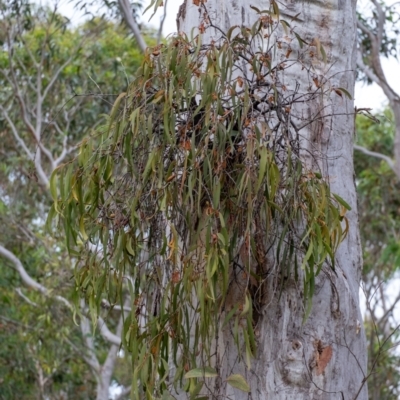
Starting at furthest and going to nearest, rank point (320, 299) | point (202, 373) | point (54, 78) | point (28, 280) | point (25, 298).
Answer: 1. point (25, 298)
2. point (54, 78)
3. point (28, 280)
4. point (320, 299)
5. point (202, 373)

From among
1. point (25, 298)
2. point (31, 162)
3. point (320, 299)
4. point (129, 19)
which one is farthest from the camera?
point (25, 298)

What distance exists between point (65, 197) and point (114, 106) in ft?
0.81

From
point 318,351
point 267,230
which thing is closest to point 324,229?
point 267,230

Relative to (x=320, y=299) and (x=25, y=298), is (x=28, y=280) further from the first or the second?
(x=320, y=299)

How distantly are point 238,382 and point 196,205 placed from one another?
419 millimetres

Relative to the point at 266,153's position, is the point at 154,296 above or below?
below

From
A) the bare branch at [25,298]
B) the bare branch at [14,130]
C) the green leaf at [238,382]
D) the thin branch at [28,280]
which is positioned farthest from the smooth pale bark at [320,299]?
the bare branch at [25,298]

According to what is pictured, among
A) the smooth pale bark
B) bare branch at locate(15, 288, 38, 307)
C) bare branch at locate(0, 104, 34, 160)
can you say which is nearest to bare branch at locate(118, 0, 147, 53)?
bare branch at locate(0, 104, 34, 160)

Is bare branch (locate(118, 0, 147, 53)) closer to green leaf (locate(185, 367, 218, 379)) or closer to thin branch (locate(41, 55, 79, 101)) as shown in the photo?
thin branch (locate(41, 55, 79, 101))

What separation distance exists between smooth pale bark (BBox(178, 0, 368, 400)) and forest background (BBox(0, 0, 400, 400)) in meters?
5.93

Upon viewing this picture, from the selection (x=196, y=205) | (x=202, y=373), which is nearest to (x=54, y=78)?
(x=196, y=205)

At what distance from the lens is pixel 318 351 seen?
6.37ft

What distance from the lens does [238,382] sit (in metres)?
1.90

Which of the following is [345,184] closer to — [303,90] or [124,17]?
[303,90]
